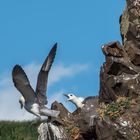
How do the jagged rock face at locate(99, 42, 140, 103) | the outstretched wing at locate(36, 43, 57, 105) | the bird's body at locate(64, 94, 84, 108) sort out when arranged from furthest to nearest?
the bird's body at locate(64, 94, 84, 108), the jagged rock face at locate(99, 42, 140, 103), the outstretched wing at locate(36, 43, 57, 105)

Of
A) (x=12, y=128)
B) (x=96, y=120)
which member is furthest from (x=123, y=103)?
(x=12, y=128)

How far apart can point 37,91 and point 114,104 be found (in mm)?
2935

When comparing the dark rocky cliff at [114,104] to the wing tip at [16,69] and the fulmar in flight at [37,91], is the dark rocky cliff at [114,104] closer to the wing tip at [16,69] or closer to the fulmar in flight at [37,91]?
the fulmar in flight at [37,91]

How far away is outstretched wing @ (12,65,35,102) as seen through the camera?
2928 centimetres

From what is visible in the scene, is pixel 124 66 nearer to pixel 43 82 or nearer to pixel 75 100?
pixel 75 100

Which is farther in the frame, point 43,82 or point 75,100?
point 75,100

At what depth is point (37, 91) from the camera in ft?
101

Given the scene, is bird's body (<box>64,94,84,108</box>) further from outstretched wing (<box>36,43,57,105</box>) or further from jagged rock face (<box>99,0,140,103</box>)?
outstretched wing (<box>36,43,57,105</box>)

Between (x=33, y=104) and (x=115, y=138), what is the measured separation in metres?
3.47

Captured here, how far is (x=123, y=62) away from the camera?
31.9m

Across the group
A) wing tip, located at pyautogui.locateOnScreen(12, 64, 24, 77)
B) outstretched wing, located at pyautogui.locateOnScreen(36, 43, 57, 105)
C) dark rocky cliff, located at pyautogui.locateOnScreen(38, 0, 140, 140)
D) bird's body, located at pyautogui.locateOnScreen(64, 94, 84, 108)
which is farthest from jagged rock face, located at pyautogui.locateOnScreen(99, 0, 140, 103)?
wing tip, located at pyautogui.locateOnScreen(12, 64, 24, 77)

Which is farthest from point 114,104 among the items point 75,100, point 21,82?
point 21,82

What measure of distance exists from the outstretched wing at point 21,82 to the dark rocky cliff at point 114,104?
2.73m

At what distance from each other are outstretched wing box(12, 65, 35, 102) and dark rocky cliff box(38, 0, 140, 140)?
2726 millimetres
